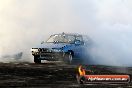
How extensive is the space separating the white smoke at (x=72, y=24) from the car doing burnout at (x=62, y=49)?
2.23ft

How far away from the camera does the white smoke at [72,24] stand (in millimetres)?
26438

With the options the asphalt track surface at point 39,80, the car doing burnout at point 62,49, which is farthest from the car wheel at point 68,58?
the asphalt track surface at point 39,80

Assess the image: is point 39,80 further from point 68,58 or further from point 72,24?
point 72,24

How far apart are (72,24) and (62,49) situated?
7.91 meters

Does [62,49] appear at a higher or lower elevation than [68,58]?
higher

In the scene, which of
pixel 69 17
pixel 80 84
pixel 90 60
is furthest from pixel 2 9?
pixel 80 84

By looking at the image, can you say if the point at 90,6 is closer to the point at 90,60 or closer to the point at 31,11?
the point at 31,11

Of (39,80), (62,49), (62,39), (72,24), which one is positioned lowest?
(39,80)

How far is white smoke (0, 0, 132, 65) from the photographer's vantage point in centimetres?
2644

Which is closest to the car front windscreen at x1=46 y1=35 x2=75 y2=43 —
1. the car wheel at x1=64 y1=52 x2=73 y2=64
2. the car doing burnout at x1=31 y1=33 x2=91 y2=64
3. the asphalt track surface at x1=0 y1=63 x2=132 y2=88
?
the car doing burnout at x1=31 y1=33 x2=91 y2=64

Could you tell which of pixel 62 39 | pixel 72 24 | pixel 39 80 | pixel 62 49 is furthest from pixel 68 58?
pixel 39 80

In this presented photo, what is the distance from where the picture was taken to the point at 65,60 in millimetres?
25562

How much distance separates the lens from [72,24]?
33.1 meters

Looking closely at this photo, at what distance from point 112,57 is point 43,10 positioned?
33.7 feet
